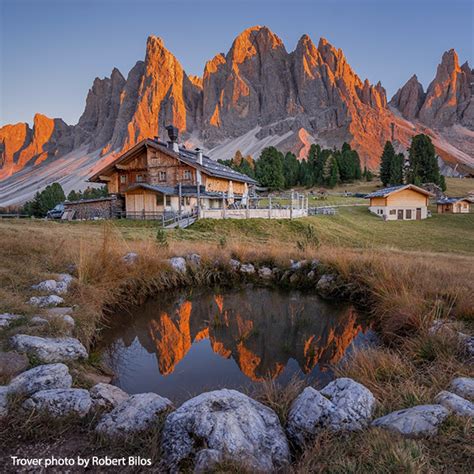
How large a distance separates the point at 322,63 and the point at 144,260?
193 m

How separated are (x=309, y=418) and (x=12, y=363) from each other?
152 inches

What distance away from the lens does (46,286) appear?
7359 millimetres

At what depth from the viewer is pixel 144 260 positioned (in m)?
10.3

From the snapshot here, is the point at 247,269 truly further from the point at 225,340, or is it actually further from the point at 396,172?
the point at 396,172

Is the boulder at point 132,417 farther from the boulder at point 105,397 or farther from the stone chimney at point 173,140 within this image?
the stone chimney at point 173,140

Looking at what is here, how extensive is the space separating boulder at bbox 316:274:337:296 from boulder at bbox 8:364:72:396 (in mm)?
8029

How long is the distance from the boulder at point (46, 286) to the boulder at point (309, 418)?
20.5ft

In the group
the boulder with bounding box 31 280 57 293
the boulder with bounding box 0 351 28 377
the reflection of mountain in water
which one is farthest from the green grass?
the boulder with bounding box 0 351 28 377

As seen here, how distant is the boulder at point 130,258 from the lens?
1003 cm

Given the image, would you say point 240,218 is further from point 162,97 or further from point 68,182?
point 162,97

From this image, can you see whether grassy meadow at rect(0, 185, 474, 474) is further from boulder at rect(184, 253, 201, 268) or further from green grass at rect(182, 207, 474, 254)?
green grass at rect(182, 207, 474, 254)

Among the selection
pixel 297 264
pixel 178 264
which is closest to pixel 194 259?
pixel 178 264

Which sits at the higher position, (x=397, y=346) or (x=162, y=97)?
(x=162, y=97)

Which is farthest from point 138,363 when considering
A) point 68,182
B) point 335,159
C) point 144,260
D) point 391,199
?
point 68,182
